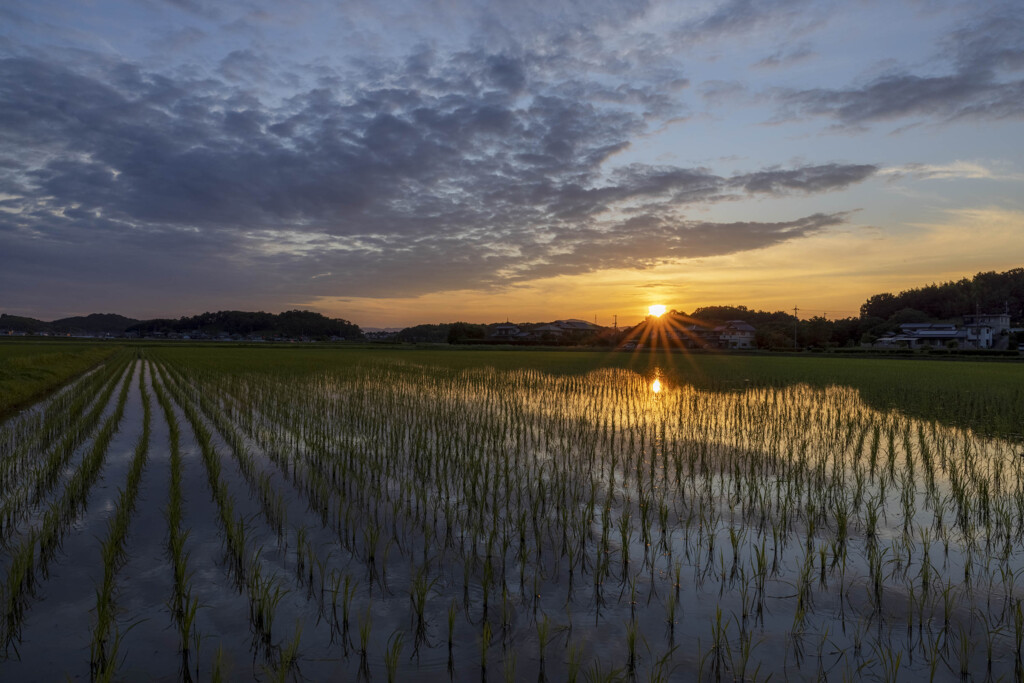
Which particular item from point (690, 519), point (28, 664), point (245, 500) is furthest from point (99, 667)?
point (690, 519)

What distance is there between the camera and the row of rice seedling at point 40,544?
312 cm

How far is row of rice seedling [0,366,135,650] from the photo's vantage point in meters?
3.12

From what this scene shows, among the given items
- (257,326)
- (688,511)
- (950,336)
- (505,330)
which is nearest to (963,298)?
(950,336)

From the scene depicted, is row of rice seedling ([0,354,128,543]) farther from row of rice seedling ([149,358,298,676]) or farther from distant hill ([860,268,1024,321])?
distant hill ([860,268,1024,321])

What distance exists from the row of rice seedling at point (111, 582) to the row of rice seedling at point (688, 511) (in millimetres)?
1475

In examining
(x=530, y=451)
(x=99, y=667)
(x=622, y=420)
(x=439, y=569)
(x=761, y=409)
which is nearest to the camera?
(x=99, y=667)

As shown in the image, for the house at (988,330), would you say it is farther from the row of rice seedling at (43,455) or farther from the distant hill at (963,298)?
the row of rice seedling at (43,455)

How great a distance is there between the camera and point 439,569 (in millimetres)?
3842

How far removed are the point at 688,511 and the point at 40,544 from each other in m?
5.30

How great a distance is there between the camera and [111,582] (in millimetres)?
3406

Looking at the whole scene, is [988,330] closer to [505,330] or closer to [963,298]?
[963,298]

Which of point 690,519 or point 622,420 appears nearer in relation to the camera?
point 690,519

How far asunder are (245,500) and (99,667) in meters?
2.73

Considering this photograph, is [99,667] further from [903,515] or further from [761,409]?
[761,409]
